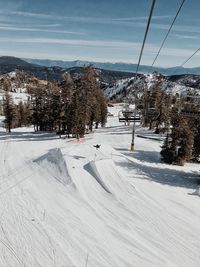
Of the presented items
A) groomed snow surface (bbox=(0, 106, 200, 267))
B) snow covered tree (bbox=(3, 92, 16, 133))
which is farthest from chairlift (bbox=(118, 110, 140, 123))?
groomed snow surface (bbox=(0, 106, 200, 267))

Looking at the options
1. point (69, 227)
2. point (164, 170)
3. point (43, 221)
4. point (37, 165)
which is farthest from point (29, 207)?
point (164, 170)

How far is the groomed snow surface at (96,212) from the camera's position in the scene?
17.0 m

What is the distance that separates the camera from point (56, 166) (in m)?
30.4

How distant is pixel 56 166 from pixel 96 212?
30.3 ft

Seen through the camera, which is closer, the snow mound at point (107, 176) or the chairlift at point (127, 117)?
the snow mound at point (107, 176)

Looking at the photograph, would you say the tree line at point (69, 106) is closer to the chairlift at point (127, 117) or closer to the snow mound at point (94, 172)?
the chairlift at point (127, 117)

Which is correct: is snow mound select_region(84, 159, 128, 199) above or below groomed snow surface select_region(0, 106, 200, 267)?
above

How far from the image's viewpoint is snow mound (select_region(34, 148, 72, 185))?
27802 millimetres

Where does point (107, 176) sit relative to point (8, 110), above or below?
above

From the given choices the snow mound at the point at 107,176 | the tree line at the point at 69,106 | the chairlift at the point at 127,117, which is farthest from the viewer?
the chairlift at the point at 127,117

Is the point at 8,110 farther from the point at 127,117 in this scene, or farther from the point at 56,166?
the point at 56,166

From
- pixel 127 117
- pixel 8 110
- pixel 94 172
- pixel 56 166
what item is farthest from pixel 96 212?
pixel 8 110

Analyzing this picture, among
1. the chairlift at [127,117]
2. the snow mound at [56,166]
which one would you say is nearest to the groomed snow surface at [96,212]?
Answer: the snow mound at [56,166]

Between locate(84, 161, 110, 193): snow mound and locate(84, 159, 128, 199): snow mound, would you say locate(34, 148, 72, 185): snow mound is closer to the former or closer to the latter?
locate(84, 161, 110, 193): snow mound
